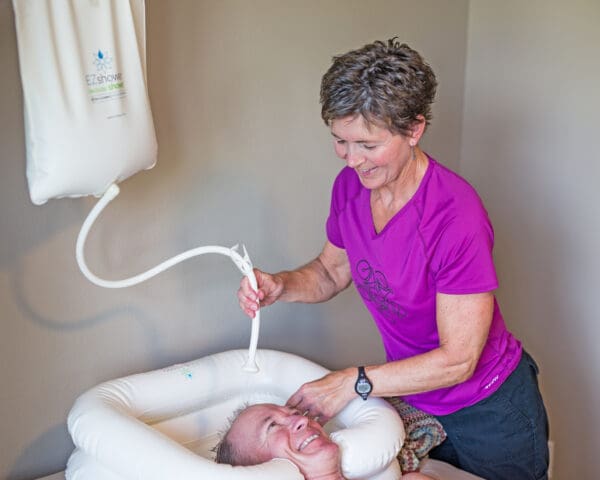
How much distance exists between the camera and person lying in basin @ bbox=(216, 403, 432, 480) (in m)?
1.64

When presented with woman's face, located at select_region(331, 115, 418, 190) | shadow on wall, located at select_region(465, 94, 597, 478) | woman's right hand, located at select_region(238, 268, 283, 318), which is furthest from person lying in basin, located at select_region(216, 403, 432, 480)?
shadow on wall, located at select_region(465, 94, 597, 478)

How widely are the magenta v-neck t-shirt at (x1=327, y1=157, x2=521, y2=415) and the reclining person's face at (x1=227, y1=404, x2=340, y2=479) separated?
1.01ft

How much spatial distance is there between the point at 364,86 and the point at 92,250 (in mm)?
766

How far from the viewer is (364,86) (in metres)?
1.60

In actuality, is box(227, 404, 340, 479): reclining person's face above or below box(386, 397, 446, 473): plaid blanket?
above

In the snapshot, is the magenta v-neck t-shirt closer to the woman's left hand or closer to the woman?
the woman

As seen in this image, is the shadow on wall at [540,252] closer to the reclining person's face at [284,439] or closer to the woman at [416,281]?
the woman at [416,281]

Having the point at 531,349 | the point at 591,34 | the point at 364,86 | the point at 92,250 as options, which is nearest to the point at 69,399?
the point at 92,250

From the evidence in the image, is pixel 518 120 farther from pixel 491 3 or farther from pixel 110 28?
pixel 110 28

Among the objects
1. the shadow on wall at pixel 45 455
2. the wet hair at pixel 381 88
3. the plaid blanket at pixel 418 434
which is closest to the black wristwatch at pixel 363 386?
the plaid blanket at pixel 418 434

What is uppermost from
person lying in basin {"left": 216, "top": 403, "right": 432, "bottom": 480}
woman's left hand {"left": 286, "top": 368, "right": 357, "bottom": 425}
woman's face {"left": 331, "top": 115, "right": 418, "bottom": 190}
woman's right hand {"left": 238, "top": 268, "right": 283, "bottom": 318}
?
woman's face {"left": 331, "top": 115, "right": 418, "bottom": 190}

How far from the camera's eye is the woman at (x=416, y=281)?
5.34 ft

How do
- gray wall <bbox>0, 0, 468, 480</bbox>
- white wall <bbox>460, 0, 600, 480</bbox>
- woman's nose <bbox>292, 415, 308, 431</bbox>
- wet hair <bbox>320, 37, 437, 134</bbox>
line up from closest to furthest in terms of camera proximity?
wet hair <bbox>320, 37, 437, 134</bbox> → woman's nose <bbox>292, 415, 308, 431</bbox> → gray wall <bbox>0, 0, 468, 480</bbox> → white wall <bbox>460, 0, 600, 480</bbox>

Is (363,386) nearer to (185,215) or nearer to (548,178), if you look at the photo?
(185,215)
